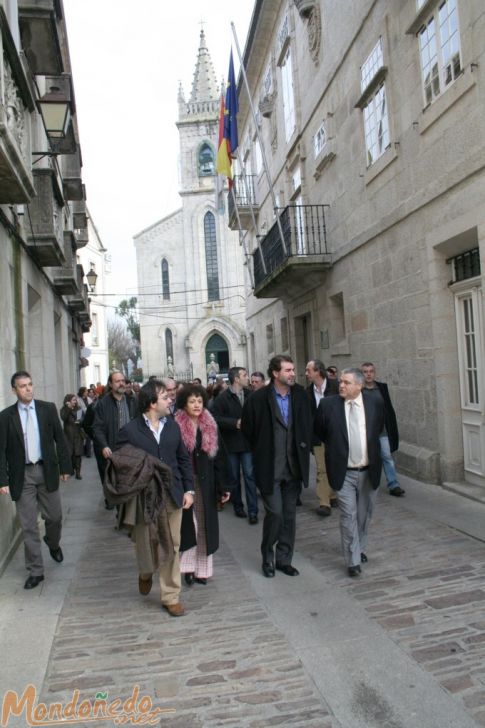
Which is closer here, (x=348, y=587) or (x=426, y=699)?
(x=426, y=699)

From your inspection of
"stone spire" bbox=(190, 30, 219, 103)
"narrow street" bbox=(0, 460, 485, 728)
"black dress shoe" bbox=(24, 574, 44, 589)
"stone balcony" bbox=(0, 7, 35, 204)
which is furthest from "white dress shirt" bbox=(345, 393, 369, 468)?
"stone spire" bbox=(190, 30, 219, 103)

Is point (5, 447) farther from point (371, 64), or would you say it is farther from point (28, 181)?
point (371, 64)

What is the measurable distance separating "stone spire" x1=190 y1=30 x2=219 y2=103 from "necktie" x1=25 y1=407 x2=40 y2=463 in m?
53.6

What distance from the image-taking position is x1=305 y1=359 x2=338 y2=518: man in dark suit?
292 inches

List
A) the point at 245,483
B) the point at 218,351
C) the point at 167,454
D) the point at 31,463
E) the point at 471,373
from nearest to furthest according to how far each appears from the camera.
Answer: the point at 167,454
the point at 31,463
the point at 245,483
the point at 471,373
the point at 218,351

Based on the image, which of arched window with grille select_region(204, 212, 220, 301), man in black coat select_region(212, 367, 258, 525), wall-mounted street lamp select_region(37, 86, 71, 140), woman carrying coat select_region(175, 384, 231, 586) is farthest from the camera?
arched window with grille select_region(204, 212, 220, 301)

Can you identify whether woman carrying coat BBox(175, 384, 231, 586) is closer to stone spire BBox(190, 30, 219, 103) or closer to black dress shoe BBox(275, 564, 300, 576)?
black dress shoe BBox(275, 564, 300, 576)

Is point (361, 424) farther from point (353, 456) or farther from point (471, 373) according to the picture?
point (471, 373)

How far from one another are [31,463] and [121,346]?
76.0 m

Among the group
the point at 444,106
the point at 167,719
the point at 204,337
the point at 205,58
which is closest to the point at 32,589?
the point at 167,719

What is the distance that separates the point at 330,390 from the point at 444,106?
12.6ft

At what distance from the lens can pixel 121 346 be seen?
79.9 meters

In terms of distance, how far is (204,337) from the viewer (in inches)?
1977

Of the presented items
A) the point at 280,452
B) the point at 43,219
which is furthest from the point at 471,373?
the point at 43,219
